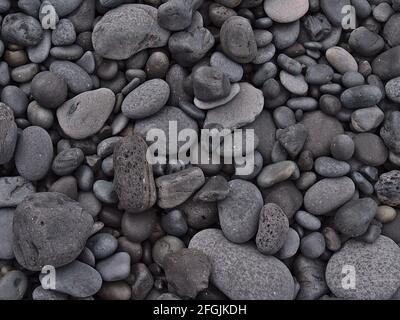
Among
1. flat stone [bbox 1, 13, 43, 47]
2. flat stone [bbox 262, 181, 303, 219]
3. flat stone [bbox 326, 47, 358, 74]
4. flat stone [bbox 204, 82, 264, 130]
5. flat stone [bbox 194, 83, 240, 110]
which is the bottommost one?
flat stone [bbox 262, 181, 303, 219]

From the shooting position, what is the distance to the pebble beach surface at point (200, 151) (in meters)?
1.33

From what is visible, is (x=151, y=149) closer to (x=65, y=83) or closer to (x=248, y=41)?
(x=65, y=83)

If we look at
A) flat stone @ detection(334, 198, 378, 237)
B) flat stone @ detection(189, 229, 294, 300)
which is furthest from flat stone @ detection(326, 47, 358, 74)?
flat stone @ detection(189, 229, 294, 300)

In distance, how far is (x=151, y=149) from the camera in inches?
56.6

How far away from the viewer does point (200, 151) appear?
58.2 inches

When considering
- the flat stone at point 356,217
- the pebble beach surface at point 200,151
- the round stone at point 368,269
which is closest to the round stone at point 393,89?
the pebble beach surface at point 200,151

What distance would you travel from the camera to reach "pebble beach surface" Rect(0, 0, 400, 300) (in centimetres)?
133

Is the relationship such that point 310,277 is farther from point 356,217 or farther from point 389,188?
point 389,188

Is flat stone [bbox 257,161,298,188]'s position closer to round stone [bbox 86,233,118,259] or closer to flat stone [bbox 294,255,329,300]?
flat stone [bbox 294,255,329,300]

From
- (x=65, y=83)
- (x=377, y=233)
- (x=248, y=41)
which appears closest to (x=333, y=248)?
(x=377, y=233)
